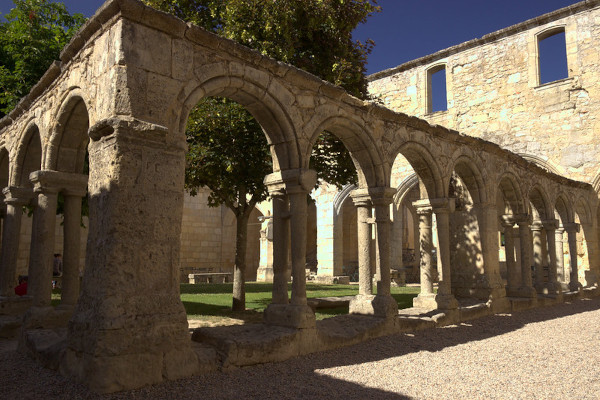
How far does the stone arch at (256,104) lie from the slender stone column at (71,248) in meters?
2.08

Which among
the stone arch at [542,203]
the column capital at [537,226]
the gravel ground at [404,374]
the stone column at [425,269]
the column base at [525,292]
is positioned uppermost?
the stone arch at [542,203]

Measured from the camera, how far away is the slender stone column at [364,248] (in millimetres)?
6172

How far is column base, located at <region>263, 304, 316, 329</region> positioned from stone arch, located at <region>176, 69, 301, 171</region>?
61.4 inches

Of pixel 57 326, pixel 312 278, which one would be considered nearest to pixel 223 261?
pixel 312 278

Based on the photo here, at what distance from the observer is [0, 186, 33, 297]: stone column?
254 inches

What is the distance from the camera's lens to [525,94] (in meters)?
14.2

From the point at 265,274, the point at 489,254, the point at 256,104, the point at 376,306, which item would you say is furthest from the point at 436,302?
the point at 265,274

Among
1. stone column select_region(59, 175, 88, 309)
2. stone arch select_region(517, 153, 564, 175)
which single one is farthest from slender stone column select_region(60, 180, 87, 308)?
stone arch select_region(517, 153, 564, 175)

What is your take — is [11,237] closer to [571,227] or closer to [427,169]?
[427,169]

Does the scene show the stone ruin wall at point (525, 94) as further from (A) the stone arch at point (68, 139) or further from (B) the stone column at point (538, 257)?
(A) the stone arch at point (68, 139)

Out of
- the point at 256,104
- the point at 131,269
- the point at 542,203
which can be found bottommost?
the point at 131,269

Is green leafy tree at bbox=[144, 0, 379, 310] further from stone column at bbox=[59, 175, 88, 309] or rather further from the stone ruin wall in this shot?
the stone ruin wall

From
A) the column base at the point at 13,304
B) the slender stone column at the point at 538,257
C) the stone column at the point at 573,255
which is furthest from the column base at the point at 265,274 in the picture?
the column base at the point at 13,304

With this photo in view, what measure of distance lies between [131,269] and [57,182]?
7.69 ft
